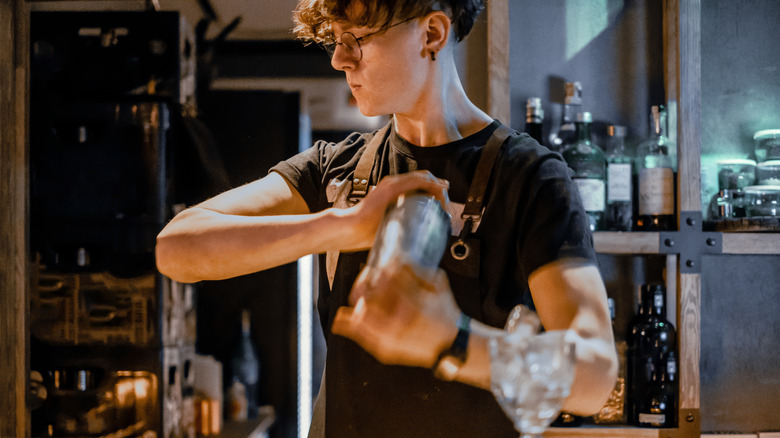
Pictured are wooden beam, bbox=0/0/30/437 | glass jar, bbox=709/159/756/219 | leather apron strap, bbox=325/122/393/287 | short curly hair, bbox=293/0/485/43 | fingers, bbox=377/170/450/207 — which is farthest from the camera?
wooden beam, bbox=0/0/30/437

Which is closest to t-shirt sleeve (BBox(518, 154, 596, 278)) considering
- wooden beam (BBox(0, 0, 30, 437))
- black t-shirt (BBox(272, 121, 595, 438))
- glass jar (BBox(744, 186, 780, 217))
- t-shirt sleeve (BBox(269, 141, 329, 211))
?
black t-shirt (BBox(272, 121, 595, 438))

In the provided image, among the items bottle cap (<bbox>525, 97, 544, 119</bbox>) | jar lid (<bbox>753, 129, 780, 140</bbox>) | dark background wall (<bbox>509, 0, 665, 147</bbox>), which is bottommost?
jar lid (<bbox>753, 129, 780, 140</bbox>)

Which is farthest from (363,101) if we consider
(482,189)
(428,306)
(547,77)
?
(547,77)

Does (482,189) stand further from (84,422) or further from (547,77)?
(84,422)

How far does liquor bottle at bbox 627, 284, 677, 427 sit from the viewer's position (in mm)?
1688

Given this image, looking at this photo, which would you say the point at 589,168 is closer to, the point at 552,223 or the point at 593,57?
the point at 593,57

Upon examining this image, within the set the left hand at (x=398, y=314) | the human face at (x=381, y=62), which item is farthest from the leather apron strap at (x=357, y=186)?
the left hand at (x=398, y=314)

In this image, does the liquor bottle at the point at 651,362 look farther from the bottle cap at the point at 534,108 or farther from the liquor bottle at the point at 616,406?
the bottle cap at the point at 534,108

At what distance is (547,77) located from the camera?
75.5 inches

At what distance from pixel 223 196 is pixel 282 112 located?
144cm

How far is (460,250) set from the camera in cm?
97

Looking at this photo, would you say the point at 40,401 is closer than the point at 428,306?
No

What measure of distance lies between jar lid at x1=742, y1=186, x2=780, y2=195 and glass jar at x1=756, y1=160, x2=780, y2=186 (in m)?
0.04

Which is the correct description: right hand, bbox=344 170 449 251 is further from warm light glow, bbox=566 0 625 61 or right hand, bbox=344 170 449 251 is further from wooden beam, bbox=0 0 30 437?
wooden beam, bbox=0 0 30 437
